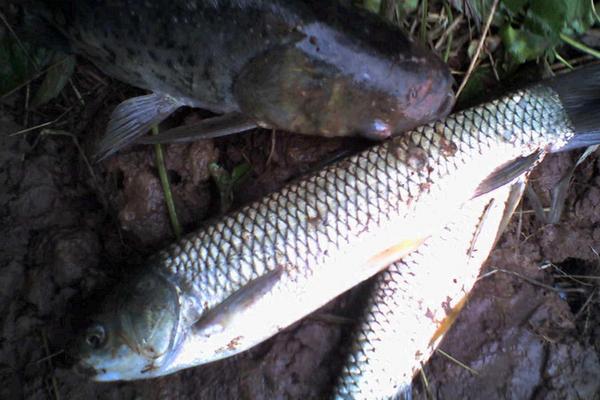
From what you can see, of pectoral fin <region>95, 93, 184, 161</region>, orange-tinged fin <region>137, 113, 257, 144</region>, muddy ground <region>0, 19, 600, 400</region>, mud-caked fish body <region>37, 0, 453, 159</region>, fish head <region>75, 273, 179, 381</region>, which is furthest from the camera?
muddy ground <region>0, 19, 600, 400</region>

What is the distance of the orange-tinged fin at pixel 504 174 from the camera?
254 cm

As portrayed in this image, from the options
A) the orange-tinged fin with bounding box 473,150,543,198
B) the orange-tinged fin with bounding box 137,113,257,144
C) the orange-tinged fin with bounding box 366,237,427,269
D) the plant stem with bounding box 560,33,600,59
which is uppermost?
the plant stem with bounding box 560,33,600,59

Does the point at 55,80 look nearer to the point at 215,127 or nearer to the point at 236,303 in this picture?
the point at 215,127

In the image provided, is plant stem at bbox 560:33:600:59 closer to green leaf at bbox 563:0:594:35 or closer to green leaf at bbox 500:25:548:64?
green leaf at bbox 563:0:594:35

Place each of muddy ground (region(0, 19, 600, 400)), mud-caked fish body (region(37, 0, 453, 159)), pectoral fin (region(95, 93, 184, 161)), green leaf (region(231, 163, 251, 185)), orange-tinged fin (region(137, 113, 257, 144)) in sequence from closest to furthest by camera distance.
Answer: mud-caked fish body (region(37, 0, 453, 159)) < orange-tinged fin (region(137, 113, 257, 144)) < pectoral fin (region(95, 93, 184, 161)) < muddy ground (region(0, 19, 600, 400)) < green leaf (region(231, 163, 251, 185))

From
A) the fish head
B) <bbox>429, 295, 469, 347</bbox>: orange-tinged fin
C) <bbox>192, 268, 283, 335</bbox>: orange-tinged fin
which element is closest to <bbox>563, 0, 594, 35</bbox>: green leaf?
<bbox>429, 295, 469, 347</bbox>: orange-tinged fin

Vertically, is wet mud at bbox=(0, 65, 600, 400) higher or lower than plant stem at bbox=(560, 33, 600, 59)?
lower

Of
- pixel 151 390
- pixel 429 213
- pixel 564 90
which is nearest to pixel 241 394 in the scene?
pixel 151 390

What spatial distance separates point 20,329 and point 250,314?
1365mm

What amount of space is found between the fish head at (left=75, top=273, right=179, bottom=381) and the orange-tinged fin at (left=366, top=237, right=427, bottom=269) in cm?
99

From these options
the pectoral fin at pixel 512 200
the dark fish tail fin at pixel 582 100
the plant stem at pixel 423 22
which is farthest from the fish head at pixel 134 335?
the dark fish tail fin at pixel 582 100

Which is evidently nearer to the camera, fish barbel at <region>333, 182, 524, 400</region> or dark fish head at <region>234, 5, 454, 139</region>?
dark fish head at <region>234, 5, 454, 139</region>

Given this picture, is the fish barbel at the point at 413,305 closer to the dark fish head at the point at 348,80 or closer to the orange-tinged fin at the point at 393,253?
the orange-tinged fin at the point at 393,253

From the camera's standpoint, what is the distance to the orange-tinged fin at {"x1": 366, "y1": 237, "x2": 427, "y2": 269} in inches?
99.5
